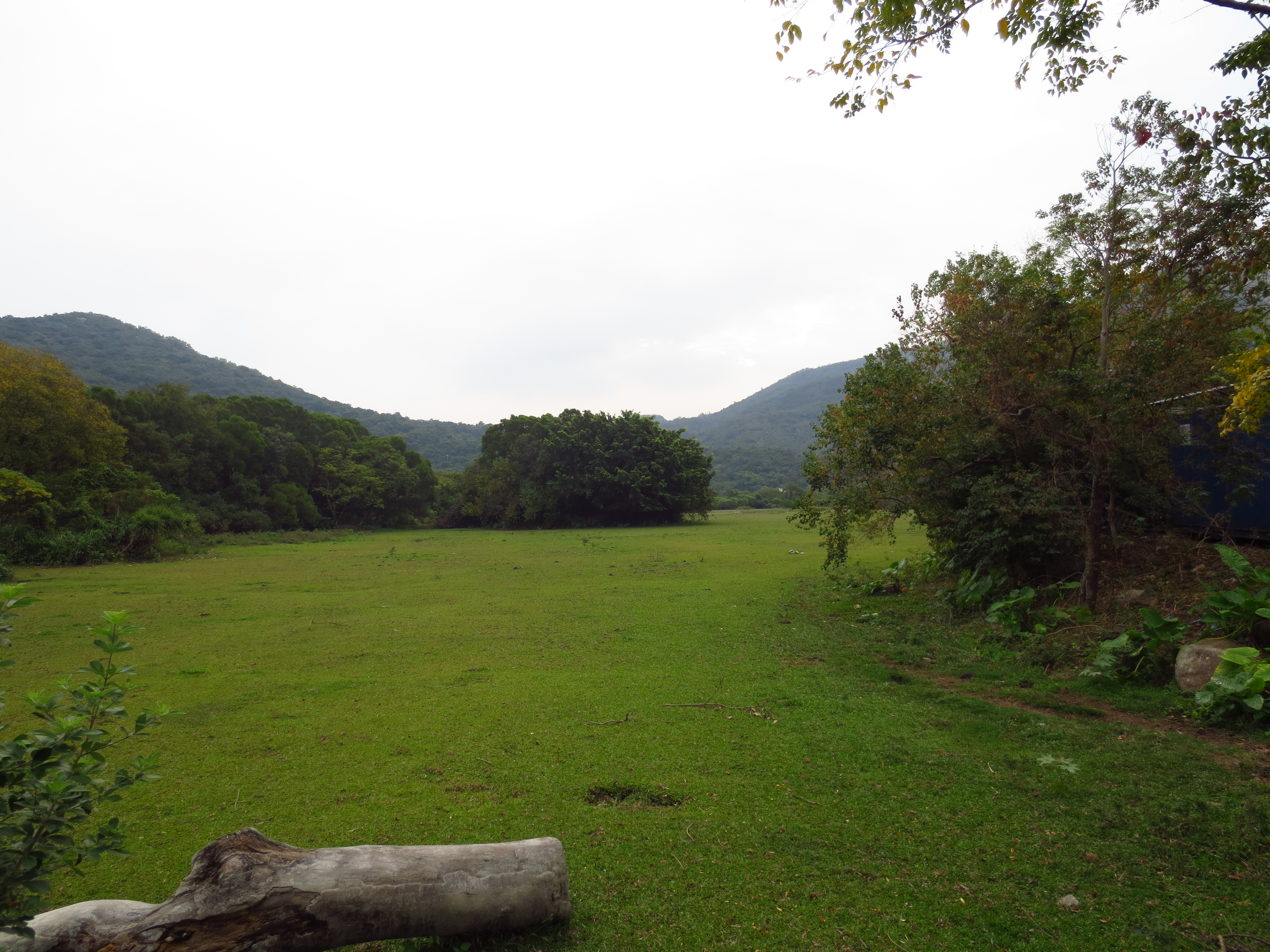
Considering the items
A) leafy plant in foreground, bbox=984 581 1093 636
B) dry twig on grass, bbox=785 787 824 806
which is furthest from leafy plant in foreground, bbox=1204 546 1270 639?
dry twig on grass, bbox=785 787 824 806

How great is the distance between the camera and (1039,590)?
9.43m

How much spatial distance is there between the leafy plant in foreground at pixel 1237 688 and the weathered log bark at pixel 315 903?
5613 mm

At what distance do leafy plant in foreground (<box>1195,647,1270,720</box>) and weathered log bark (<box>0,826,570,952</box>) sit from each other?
561 cm

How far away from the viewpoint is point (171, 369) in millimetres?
75250

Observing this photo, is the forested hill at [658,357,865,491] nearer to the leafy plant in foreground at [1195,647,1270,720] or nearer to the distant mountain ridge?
the distant mountain ridge

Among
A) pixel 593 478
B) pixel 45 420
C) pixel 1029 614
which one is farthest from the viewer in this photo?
pixel 593 478

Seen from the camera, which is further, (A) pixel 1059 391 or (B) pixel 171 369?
(B) pixel 171 369

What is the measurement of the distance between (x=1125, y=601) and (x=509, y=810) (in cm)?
816

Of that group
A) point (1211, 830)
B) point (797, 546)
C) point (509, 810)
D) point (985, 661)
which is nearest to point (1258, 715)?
point (1211, 830)

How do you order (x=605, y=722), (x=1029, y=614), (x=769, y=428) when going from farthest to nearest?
(x=769, y=428), (x=1029, y=614), (x=605, y=722)

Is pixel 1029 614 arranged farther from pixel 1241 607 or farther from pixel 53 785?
pixel 53 785

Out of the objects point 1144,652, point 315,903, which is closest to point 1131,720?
point 1144,652

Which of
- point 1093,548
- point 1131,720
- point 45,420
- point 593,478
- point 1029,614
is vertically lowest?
point 1131,720

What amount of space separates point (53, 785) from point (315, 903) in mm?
1020
